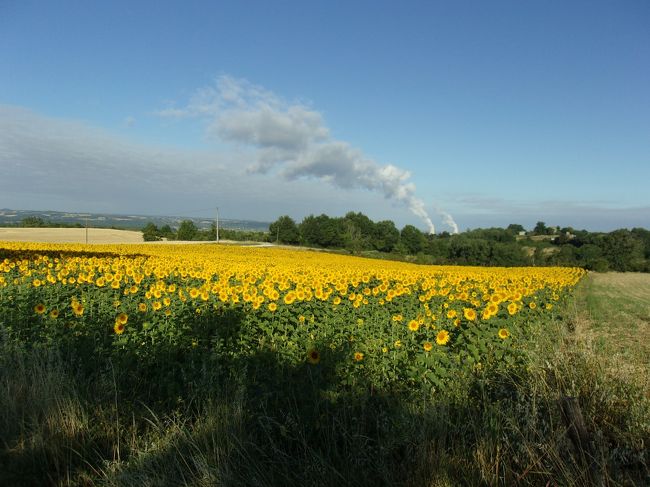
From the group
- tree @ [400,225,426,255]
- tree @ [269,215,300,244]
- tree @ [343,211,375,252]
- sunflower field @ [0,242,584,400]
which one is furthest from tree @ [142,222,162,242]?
sunflower field @ [0,242,584,400]

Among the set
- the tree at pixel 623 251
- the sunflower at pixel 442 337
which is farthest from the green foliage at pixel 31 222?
the tree at pixel 623 251

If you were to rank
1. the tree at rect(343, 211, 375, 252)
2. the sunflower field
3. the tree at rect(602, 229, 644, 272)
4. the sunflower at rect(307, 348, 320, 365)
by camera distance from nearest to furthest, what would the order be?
the sunflower at rect(307, 348, 320, 365), the sunflower field, the tree at rect(602, 229, 644, 272), the tree at rect(343, 211, 375, 252)

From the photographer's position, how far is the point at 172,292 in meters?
7.40

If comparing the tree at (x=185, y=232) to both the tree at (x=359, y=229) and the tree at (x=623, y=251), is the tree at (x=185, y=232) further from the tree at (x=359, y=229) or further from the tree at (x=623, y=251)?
the tree at (x=623, y=251)

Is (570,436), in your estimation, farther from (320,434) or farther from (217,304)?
(217,304)

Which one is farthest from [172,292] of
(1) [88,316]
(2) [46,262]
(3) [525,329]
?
(2) [46,262]

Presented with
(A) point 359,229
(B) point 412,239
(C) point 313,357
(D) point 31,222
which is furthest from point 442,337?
(D) point 31,222

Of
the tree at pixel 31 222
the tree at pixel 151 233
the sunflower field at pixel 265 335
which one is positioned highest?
the tree at pixel 31 222

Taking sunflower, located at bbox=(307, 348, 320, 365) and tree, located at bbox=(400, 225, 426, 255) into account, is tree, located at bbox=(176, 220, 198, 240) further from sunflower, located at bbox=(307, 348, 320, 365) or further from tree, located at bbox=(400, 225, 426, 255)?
sunflower, located at bbox=(307, 348, 320, 365)

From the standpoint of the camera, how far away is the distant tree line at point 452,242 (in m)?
54.2

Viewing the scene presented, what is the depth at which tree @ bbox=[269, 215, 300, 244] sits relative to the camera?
74938 millimetres

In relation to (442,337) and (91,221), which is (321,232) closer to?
(91,221)

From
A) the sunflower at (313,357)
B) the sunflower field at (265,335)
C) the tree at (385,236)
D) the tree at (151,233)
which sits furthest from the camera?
the tree at (385,236)

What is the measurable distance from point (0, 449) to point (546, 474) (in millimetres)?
4019
